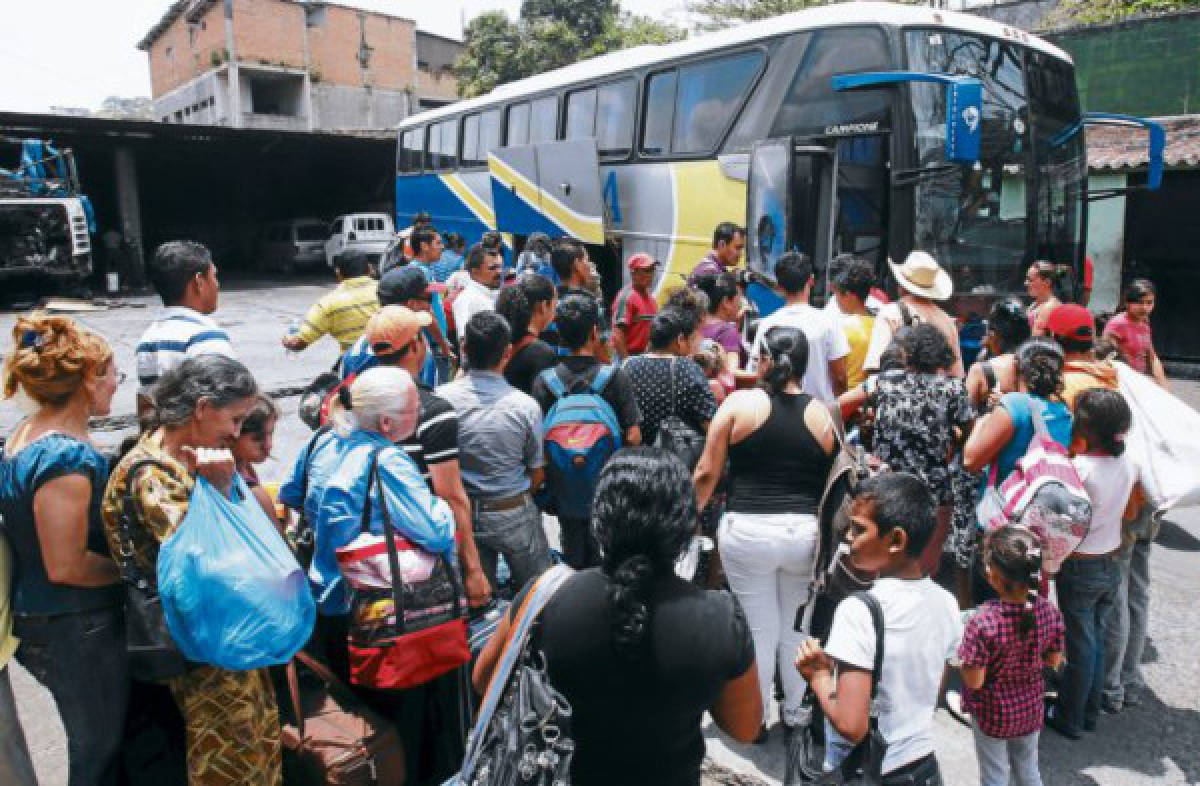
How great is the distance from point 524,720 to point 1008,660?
179cm

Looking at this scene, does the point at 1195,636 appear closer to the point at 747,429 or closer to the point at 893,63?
the point at 747,429

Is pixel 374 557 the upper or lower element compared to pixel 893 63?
lower

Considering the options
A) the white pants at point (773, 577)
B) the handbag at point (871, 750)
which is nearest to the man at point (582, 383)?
the white pants at point (773, 577)

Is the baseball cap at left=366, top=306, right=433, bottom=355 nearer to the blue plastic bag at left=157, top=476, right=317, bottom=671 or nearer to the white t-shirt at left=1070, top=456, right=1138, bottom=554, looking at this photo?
the blue plastic bag at left=157, top=476, right=317, bottom=671

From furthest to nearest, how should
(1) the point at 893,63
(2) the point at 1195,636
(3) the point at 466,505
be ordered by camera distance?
(1) the point at 893,63, (2) the point at 1195,636, (3) the point at 466,505

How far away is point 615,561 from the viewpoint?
6.45 ft

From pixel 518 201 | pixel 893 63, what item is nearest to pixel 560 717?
pixel 893 63

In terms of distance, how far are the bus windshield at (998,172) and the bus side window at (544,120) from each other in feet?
18.7

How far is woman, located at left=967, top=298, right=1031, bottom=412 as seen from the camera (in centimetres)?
428

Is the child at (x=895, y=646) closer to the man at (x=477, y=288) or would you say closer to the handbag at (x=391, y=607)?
the handbag at (x=391, y=607)

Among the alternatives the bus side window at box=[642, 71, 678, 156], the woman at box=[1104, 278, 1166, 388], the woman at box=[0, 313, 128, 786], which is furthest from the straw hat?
the bus side window at box=[642, 71, 678, 156]

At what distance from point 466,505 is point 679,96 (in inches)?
291

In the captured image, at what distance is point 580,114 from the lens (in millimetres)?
11320

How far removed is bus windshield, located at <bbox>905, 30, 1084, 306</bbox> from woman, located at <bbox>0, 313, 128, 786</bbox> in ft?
20.6
